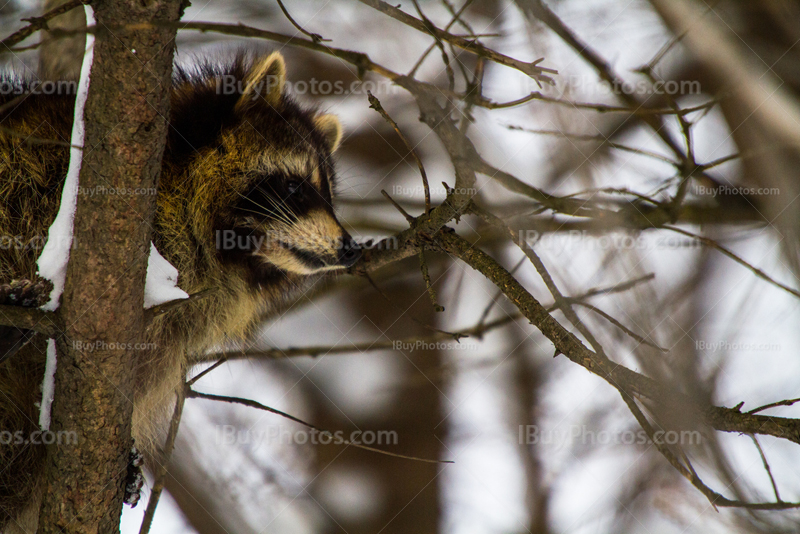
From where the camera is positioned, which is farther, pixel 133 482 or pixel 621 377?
pixel 133 482

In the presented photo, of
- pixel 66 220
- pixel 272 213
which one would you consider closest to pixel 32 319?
pixel 66 220

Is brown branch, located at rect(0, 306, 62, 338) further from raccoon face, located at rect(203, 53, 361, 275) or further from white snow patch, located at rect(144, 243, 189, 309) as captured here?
raccoon face, located at rect(203, 53, 361, 275)

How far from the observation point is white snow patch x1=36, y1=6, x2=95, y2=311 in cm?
214

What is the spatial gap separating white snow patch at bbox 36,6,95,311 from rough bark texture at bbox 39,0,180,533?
0.05 metres

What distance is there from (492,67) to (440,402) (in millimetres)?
2871

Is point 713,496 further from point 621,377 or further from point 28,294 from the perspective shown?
point 28,294

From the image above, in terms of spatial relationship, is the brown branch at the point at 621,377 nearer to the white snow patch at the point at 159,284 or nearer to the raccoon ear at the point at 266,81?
the white snow patch at the point at 159,284

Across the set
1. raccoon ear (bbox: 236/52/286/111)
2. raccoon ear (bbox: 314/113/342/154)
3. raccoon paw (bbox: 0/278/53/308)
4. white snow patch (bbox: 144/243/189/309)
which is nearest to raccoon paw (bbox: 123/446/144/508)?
white snow patch (bbox: 144/243/189/309)

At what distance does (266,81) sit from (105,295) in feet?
6.49

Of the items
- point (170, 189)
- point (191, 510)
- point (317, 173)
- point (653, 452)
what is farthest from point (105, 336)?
point (653, 452)

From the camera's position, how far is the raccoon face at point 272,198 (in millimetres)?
3404

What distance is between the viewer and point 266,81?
12.1ft

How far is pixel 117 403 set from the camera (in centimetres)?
226

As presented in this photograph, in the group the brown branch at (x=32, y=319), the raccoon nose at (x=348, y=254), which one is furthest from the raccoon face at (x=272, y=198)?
the brown branch at (x=32, y=319)
